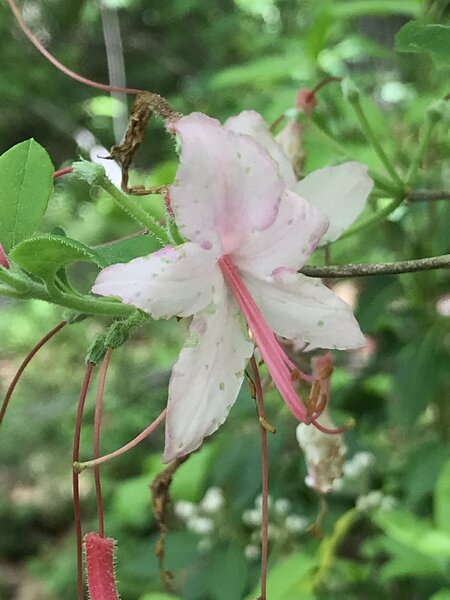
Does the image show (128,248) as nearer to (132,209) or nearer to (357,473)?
(132,209)

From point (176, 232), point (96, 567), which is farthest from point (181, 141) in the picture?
point (96, 567)

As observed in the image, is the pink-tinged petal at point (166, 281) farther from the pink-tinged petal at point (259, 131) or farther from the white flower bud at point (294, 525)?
the white flower bud at point (294, 525)

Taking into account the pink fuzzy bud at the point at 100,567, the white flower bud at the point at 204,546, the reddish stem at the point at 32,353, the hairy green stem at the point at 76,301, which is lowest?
the pink fuzzy bud at the point at 100,567

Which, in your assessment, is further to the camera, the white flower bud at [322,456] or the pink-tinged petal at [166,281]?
the white flower bud at [322,456]

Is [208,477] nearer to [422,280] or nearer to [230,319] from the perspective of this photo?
[422,280]

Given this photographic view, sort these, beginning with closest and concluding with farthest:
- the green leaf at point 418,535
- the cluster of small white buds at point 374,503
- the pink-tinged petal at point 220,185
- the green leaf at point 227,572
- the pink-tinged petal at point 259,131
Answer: the pink-tinged petal at point 220,185 → the pink-tinged petal at point 259,131 → the green leaf at point 418,535 → the green leaf at point 227,572 → the cluster of small white buds at point 374,503

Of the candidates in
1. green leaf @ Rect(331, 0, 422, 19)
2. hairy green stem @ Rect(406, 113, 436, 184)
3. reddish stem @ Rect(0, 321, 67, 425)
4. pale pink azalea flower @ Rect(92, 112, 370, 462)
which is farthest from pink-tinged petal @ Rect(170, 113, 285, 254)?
green leaf @ Rect(331, 0, 422, 19)

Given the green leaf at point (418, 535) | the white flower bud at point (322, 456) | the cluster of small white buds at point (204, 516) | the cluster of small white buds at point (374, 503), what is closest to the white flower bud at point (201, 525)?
the cluster of small white buds at point (204, 516)
